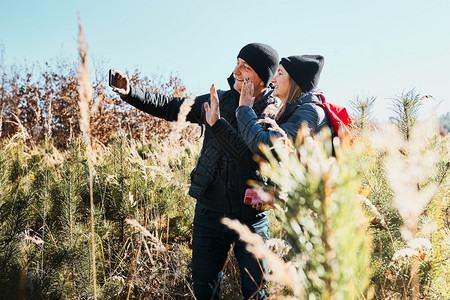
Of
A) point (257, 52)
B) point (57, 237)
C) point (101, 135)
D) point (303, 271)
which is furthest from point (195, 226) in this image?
point (101, 135)

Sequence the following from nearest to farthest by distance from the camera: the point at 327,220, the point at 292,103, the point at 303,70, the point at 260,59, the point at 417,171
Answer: the point at 327,220 < the point at 417,171 < the point at 292,103 < the point at 303,70 < the point at 260,59

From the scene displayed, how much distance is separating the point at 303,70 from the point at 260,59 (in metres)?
0.36

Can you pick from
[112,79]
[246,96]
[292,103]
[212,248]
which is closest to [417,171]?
[292,103]

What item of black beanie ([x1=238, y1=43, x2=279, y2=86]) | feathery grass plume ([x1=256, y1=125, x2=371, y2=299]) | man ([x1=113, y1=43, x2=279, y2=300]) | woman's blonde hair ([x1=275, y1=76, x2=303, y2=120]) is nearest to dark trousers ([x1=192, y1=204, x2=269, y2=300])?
man ([x1=113, y1=43, x2=279, y2=300])

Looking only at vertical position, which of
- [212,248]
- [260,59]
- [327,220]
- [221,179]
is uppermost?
[327,220]

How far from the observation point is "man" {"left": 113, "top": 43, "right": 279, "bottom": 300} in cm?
223

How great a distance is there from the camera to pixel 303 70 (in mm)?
2207

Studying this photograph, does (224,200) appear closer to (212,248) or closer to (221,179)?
(221,179)

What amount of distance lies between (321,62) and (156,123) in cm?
1495

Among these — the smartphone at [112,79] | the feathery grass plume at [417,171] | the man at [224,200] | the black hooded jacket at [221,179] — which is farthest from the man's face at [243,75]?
the feathery grass plume at [417,171]

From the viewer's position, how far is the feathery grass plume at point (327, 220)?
1.42 ft

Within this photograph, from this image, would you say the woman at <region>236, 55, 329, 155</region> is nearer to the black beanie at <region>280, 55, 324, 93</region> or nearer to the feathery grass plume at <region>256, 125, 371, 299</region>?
the black beanie at <region>280, 55, 324, 93</region>

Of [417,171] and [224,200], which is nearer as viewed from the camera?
[417,171]

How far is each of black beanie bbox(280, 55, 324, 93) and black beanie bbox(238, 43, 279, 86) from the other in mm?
196
